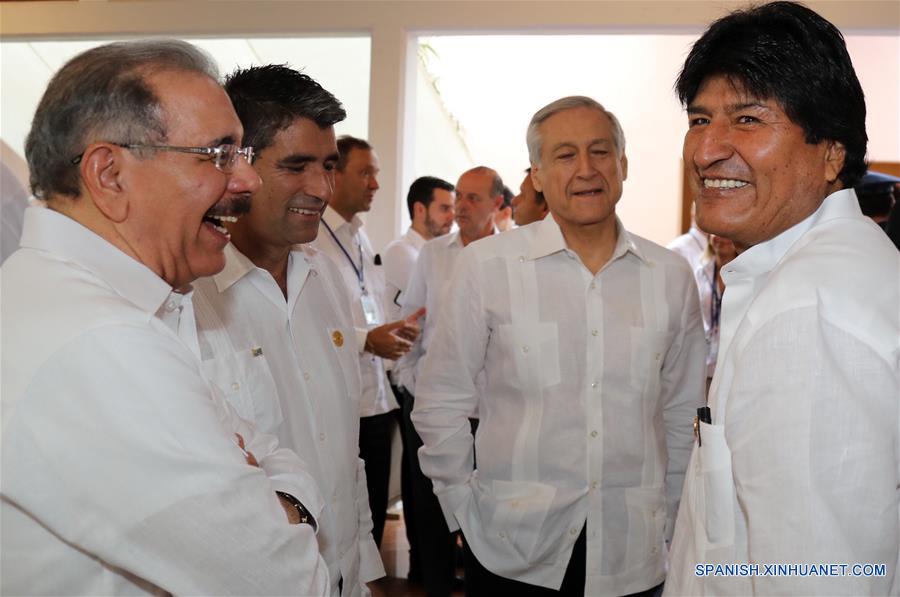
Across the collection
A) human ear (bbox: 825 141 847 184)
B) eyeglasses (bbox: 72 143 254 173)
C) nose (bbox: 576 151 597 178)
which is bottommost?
eyeglasses (bbox: 72 143 254 173)

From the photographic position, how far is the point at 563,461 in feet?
7.18

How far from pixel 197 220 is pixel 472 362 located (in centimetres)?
121

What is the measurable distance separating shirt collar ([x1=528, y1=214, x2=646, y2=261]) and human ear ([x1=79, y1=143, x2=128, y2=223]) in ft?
4.38

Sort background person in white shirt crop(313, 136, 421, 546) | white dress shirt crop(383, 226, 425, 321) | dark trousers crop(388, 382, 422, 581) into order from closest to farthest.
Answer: background person in white shirt crop(313, 136, 421, 546), dark trousers crop(388, 382, 422, 581), white dress shirt crop(383, 226, 425, 321)

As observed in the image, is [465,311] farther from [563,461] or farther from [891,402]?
[891,402]

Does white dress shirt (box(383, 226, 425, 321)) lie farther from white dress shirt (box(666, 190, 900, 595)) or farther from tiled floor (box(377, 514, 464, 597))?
white dress shirt (box(666, 190, 900, 595))

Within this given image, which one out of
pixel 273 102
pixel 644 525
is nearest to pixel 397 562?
pixel 644 525

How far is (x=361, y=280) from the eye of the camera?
4242 millimetres

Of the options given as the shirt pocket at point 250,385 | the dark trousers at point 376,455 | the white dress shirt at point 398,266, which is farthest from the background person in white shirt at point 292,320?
the white dress shirt at point 398,266

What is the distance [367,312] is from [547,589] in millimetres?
2145

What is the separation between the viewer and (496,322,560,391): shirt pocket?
7.31ft

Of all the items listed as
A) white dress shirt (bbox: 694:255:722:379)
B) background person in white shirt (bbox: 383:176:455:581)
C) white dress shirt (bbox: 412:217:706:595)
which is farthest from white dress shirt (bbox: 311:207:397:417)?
white dress shirt (bbox: 694:255:722:379)

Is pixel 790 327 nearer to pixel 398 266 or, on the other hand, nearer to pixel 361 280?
pixel 361 280

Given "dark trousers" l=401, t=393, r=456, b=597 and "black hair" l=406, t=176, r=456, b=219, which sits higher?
"black hair" l=406, t=176, r=456, b=219
